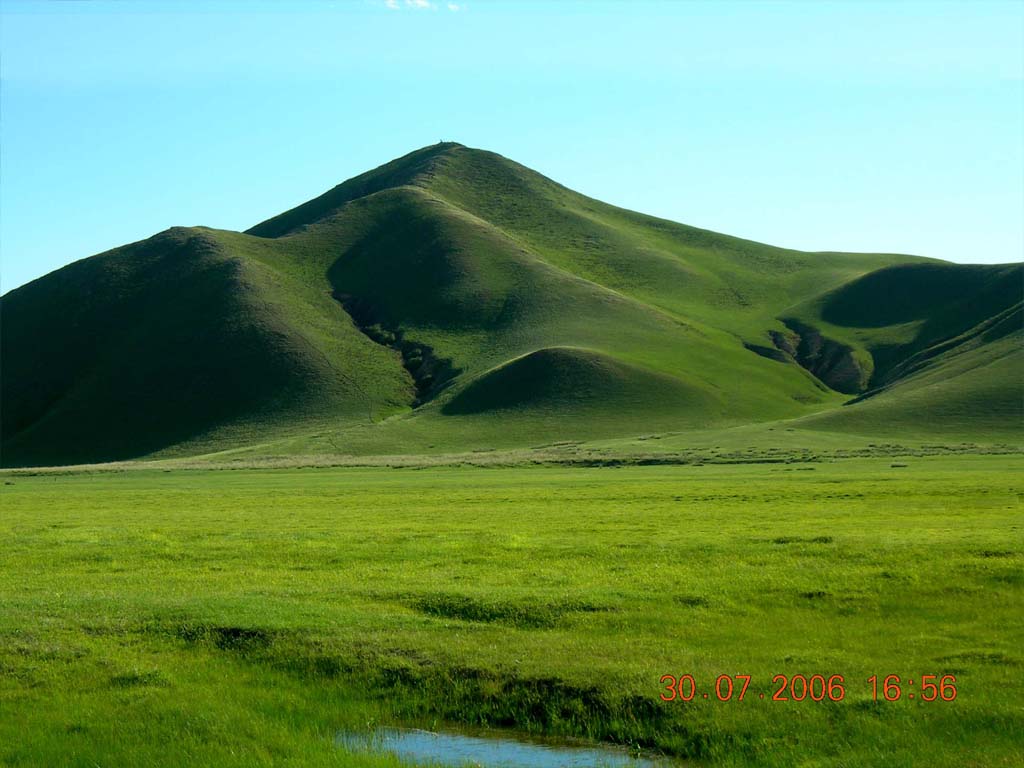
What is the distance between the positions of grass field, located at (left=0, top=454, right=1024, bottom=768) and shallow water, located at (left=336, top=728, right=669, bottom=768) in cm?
45

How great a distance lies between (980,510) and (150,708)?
32.2 metres

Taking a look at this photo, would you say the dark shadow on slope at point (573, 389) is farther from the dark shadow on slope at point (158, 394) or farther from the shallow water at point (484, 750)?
the shallow water at point (484, 750)

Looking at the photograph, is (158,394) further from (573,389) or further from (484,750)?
(484,750)

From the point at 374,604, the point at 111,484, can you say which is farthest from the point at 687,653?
the point at 111,484

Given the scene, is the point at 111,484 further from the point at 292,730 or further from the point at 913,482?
the point at 292,730

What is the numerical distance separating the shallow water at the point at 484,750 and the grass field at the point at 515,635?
0.45m

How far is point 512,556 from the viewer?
29.4 meters

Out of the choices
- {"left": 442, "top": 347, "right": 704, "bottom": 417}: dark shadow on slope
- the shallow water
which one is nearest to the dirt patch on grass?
the shallow water

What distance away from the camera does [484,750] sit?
50.1ft

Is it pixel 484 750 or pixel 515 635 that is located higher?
pixel 515 635

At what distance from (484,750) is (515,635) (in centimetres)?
462

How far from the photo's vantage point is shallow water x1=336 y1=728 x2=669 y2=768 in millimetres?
14547

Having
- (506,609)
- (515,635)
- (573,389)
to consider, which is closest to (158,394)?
(573,389)

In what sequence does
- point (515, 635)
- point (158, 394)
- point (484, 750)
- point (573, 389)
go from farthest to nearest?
1. point (158, 394)
2. point (573, 389)
3. point (515, 635)
4. point (484, 750)
